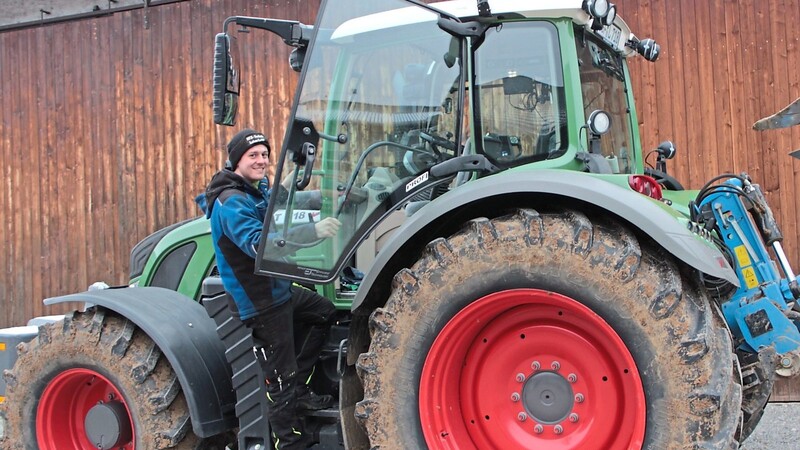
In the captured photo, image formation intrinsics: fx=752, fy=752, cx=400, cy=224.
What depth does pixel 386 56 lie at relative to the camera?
3865 millimetres

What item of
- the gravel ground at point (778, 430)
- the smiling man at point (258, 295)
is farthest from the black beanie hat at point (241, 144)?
the gravel ground at point (778, 430)

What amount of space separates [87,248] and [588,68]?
722cm

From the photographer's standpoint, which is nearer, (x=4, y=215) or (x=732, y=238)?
(x=732, y=238)

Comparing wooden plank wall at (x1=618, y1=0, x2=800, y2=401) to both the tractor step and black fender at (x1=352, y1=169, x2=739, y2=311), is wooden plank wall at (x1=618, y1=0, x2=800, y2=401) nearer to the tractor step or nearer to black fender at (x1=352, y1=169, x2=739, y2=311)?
black fender at (x1=352, y1=169, x2=739, y2=311)

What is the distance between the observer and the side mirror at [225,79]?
138 inches

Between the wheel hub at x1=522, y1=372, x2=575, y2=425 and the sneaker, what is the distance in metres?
1.16

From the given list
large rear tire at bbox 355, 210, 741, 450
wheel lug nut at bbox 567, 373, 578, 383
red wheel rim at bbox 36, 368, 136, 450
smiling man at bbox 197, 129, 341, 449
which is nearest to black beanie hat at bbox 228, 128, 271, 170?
smiling man at bbox 197, 129, 341, 449

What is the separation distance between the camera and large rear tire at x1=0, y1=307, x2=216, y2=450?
12.6 feet

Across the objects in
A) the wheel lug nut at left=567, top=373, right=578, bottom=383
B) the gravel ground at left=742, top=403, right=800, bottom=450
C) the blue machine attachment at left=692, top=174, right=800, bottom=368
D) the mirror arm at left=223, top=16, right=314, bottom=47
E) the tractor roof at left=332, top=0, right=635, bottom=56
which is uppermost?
the tractor roof at left=332, top=0, right=635, bottom=56

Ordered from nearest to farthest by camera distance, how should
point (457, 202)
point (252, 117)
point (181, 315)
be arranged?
point (457, 202) < point (181, 315) < point (252, 117)

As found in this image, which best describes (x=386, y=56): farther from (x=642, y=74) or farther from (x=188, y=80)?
(x=188, y=80)

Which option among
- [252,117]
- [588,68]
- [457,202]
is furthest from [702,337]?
[252,117]

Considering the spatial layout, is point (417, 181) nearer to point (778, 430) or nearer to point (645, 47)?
point (645, 47)

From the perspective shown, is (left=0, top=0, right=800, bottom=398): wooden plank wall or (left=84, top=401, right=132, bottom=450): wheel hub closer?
(left=84, top=401, right=132, bottom=450): wheel hub
